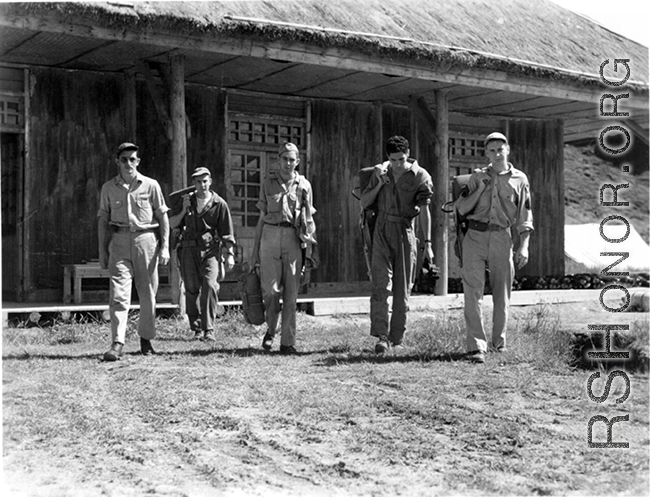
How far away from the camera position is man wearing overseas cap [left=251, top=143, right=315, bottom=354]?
8338 mm

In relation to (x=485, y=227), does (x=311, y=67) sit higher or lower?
higher

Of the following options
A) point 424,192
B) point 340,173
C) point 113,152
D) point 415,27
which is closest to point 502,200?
point 424,192

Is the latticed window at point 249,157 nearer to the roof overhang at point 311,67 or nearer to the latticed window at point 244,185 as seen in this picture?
the latticed window at point 244,185

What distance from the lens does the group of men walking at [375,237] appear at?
7785mm

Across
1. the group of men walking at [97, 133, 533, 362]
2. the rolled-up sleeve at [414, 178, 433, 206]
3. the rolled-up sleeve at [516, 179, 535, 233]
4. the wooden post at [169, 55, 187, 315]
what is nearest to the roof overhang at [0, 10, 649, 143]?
the wooden post at [169, 55, 187, 315]

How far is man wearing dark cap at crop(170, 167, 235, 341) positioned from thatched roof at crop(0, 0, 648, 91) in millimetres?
1698

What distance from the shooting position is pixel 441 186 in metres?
12.9

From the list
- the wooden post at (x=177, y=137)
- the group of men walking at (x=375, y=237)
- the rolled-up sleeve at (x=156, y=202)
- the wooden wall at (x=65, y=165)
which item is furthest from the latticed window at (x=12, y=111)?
the rolled-up sleeve at (x=156, y=202)

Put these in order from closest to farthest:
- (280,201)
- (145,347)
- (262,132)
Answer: (145,347) < (280,201) < (262,132)

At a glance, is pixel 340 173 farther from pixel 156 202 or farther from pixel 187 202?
pixel 156 202

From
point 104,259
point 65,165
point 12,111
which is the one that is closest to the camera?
point 104,259

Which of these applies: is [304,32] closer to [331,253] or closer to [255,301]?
[255,301]

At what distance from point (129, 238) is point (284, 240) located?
4.50 feet

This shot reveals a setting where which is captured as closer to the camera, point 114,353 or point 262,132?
point 114,353
